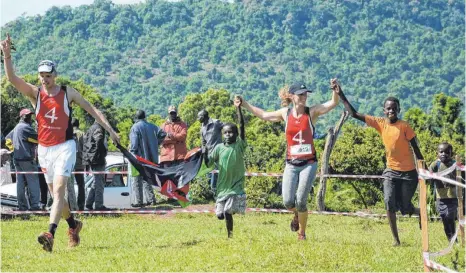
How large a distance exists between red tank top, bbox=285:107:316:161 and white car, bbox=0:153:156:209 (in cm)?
783

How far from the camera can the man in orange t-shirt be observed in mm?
12664

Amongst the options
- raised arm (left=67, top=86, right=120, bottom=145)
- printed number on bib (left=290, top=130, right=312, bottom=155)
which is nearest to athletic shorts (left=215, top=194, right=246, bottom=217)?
printed number on bib (left=290, top=130, right=312, bottom=155)

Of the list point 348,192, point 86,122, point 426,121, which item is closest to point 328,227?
point 348,192

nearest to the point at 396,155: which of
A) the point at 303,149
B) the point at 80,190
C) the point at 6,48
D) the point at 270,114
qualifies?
the point at 303,149

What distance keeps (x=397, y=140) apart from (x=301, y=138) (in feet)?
4.23

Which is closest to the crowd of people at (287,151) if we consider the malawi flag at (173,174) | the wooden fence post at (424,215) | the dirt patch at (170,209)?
the malawi flag at (173,174)

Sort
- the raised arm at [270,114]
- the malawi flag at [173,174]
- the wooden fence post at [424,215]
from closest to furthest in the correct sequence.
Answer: the wooden fence post at [424,215] → the raised arm at [270,114] → the malawi flag at [173,174]

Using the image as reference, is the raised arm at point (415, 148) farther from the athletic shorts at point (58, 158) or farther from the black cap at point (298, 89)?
the athletic shorts at point (58, 158)

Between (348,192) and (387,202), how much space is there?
1625 centimetres

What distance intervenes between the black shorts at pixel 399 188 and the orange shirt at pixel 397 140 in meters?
0.08

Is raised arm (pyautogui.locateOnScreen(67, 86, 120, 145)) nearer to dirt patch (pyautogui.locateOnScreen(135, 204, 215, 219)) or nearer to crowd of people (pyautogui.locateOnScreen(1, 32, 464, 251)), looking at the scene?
crowd of people (pyautogui.locateOnScreen(1, 32, 464, 251))

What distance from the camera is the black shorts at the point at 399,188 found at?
1288cm

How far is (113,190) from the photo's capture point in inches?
803

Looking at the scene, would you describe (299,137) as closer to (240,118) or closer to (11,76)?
(240,118)
